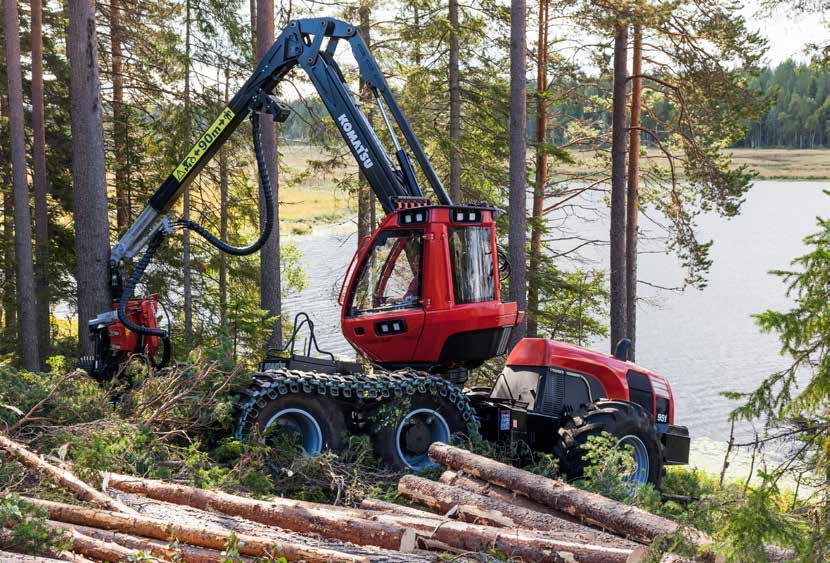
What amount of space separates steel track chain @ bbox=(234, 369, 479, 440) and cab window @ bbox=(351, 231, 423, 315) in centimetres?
96

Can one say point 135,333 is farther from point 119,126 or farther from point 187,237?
point 119,126

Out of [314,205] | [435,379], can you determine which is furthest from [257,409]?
[314,205]

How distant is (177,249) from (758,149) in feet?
303

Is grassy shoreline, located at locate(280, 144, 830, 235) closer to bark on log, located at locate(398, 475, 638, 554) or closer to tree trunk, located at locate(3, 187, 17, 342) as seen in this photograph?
tree trunk, located at locate(3, 187, 17, 342)

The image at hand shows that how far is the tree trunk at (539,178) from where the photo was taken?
20625mm

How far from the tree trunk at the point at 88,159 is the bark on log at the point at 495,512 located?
6.89 metres

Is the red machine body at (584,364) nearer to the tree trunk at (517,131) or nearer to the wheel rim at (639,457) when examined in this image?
the wheel rim at (639,457)

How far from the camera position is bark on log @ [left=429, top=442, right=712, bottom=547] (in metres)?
6.19

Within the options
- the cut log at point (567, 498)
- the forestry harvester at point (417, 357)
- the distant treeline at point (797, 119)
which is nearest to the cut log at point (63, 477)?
the forestry harvester at point (417, 357)

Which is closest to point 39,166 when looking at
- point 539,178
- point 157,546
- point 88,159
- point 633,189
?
point 88,159

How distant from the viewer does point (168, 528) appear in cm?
560

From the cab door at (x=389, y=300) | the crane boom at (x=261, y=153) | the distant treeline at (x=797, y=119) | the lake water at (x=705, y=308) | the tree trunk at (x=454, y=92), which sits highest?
the distant treeline at (x=797, y=119)

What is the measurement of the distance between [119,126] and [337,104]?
1069 cm

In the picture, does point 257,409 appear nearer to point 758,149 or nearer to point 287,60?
point 287,60
